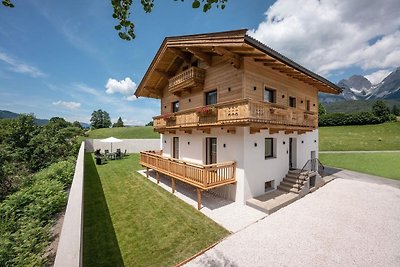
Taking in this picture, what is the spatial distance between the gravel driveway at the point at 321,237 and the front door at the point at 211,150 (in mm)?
4863

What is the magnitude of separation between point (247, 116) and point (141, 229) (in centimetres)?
A: 632

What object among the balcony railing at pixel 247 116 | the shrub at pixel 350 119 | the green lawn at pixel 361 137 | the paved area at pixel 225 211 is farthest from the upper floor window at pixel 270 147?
the shrub at pixel 350 119

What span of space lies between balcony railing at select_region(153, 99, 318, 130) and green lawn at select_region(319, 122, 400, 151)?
2121 centimetres

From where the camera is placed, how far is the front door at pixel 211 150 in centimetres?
1233

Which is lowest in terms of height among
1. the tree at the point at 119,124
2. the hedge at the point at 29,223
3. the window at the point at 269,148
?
the hedge at the point at 29,223

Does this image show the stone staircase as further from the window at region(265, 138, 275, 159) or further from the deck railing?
the deck railing

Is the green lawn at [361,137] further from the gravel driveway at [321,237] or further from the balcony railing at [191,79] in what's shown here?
the balcony railing at [191,79]

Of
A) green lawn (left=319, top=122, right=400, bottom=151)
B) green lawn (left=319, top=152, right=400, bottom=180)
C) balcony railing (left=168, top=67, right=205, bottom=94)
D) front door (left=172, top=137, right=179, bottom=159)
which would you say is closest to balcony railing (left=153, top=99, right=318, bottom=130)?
balcony railing (left=168, top=67, right=205, bottom=94)

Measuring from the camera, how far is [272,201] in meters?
9.73

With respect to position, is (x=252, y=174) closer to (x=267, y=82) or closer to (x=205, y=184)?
(x=205, y=184)

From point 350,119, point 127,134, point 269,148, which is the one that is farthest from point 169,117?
point 350,119

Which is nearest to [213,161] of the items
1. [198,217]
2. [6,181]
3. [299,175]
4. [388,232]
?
[198,217]

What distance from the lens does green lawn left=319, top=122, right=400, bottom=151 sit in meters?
28.8

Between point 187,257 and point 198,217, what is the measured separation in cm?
262
